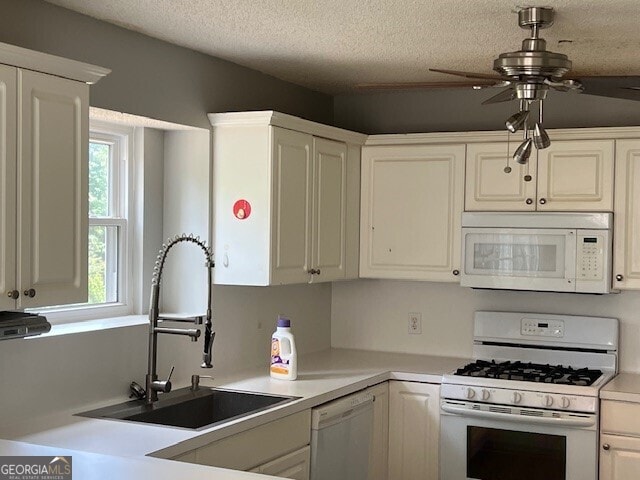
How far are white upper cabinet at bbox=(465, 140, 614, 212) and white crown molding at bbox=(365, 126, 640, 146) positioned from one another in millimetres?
28

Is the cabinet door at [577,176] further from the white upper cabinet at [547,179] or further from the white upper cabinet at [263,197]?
the white upper cabinet at [263,197]

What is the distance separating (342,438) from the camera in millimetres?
3672

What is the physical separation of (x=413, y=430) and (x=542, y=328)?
34.4 inches

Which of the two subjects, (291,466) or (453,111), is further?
(453,111)

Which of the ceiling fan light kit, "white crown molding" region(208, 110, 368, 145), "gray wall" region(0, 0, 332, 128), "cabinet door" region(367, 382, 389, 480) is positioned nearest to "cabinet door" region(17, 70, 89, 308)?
"gray wall" region(0, 0, 332, 128)

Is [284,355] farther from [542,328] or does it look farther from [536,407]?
[542,328]

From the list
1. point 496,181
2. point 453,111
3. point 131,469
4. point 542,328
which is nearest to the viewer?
point 131,469

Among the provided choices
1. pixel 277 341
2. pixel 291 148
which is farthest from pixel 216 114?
pixel 277 341

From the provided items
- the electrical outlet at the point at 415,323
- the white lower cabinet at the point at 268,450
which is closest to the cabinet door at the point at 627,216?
the electrical outlet at the point at 415,323

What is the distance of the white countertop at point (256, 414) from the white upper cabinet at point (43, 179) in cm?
44

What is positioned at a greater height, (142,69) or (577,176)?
(142,69)

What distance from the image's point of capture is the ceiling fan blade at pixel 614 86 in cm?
329

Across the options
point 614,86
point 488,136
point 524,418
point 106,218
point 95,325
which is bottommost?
point 524,418
